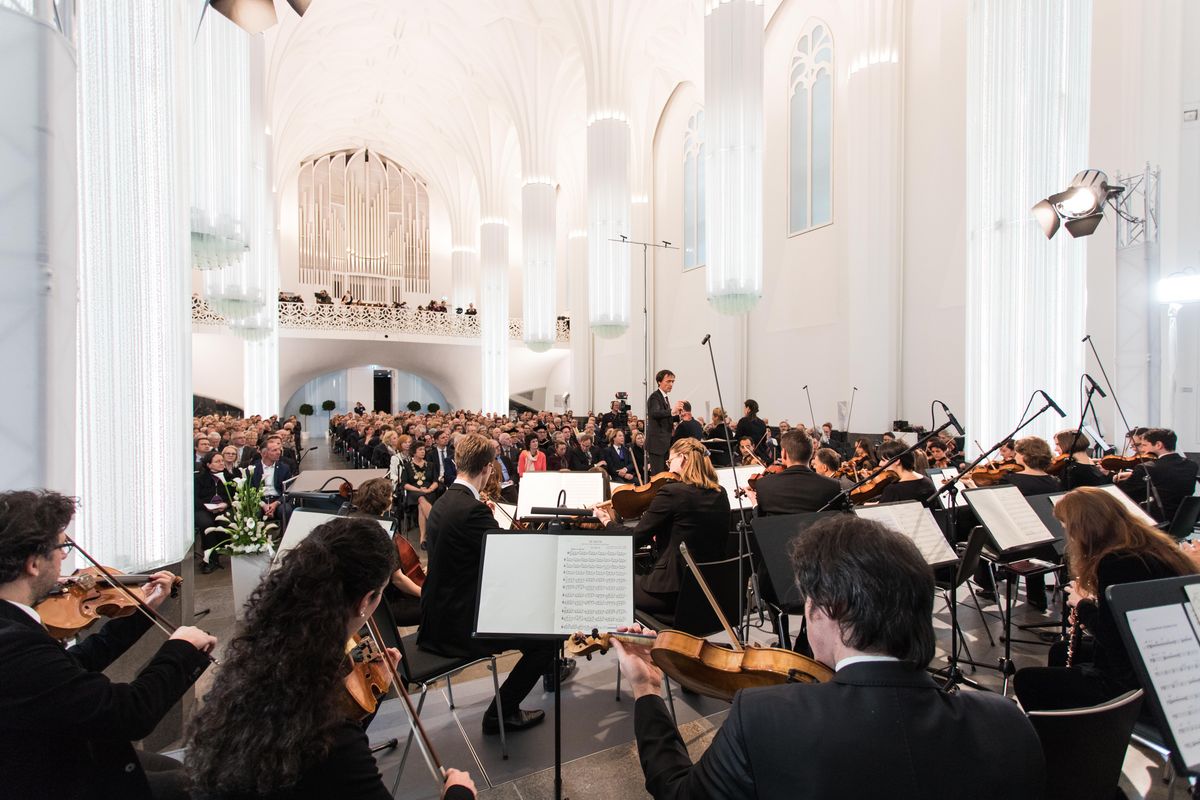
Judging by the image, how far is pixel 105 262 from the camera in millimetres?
2797

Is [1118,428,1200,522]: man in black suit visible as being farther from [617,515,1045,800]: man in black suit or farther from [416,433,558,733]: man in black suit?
[416,433,558,733]: man in black suit

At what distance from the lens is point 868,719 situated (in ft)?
3.53

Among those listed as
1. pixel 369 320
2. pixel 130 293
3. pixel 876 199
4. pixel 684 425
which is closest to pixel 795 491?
pixel 130 293

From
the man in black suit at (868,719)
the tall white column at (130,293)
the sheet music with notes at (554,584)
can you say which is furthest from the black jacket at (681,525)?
the tall white column at (130,293)

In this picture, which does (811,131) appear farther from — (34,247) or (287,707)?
(287,707)

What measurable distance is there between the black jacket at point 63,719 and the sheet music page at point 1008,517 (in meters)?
3.61

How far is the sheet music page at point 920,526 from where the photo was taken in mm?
3094

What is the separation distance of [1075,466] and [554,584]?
4.46m

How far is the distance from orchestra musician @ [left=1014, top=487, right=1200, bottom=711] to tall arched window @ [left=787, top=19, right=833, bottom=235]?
1066 centimetres

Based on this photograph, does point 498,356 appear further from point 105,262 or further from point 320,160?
point 105,262

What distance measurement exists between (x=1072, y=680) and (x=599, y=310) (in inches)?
444

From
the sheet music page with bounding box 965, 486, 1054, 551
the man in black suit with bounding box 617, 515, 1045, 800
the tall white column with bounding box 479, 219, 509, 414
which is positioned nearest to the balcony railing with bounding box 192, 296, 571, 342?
the tall white column with bounding box 479, 219, 509, 414

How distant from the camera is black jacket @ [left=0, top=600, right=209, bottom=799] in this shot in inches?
52.2

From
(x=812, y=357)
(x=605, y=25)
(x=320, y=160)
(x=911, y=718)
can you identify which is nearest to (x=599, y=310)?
(x=812, y=357)
